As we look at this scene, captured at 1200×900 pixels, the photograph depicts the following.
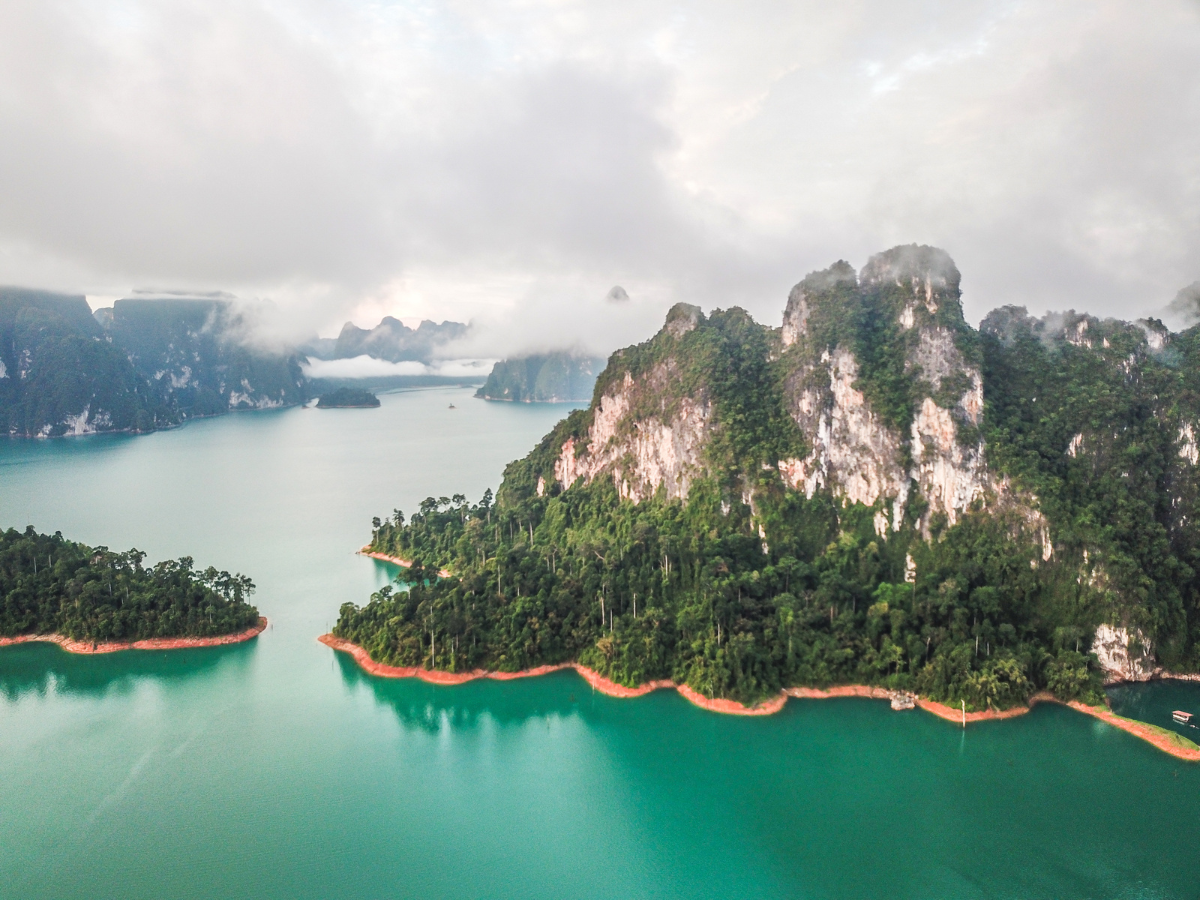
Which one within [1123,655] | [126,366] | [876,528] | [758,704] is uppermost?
[126,366]

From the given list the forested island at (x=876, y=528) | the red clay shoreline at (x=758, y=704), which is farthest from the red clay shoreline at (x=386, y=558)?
the red clay shoreline at (x=758, y=704)

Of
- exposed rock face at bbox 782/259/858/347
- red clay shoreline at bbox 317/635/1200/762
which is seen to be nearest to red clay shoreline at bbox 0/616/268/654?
red clay shoreline at bbox 317/635/1200/762

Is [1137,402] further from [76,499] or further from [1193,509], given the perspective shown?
[76,499]

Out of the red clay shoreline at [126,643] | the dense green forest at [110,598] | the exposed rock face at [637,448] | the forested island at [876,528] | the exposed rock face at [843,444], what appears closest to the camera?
the forested island at [876,528]

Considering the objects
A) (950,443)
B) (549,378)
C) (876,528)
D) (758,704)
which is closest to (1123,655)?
(876,528)

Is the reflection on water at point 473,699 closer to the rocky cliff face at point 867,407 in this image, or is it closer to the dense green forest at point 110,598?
the dense green forest at point 110,598

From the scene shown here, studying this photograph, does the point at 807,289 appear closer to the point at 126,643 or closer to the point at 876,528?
the point at 876,528

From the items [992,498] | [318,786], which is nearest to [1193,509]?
[992,498]
